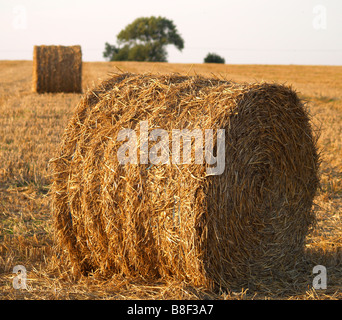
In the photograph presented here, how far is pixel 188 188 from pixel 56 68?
1342 centimetres

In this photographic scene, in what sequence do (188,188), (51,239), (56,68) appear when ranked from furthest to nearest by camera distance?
1. (56,68)
2. (51,239)
3. (188,188)

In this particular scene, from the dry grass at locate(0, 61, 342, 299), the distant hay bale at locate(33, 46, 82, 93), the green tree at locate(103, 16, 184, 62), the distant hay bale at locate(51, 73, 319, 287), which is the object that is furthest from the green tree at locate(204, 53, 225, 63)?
the distant hay bale at locate(51, 73, 319, 287)

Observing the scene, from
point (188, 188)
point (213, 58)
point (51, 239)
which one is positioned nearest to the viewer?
point (188, 188)

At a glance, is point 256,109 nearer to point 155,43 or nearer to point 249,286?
point 249,286

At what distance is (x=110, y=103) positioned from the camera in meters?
4.34

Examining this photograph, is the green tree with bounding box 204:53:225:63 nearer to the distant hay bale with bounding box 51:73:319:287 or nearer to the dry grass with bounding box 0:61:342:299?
the dry grass with bounding box 0:61:342:299

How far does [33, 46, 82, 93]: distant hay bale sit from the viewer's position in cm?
1587

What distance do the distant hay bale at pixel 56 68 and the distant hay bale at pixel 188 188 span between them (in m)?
11.9

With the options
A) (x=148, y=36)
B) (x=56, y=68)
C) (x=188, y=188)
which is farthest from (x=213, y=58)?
(x=188, y=188)

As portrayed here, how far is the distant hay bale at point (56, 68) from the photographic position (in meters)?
15.9

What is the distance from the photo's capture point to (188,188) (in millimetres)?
3596

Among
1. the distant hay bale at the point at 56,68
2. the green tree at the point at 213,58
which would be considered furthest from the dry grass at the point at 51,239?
the green tree at the point at 213,58

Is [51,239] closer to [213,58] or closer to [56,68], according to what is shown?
[56,68]
